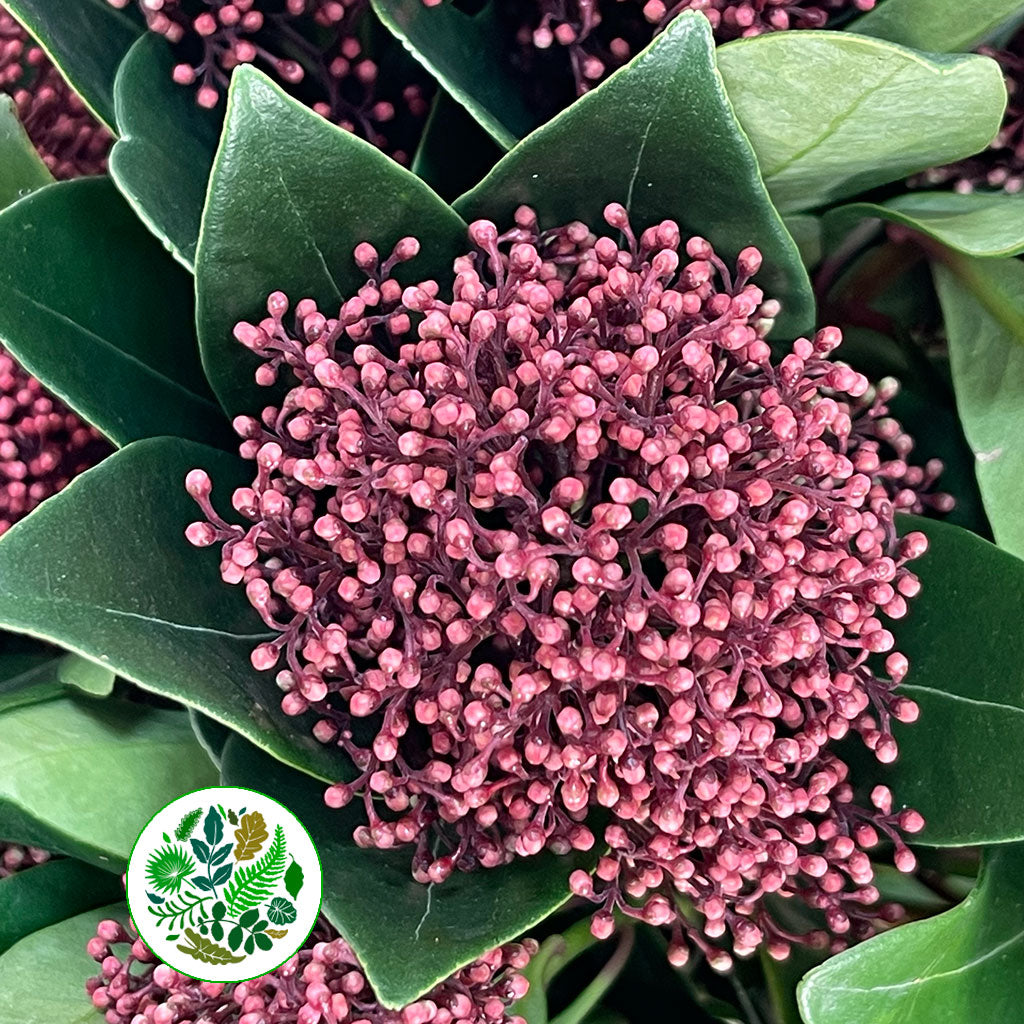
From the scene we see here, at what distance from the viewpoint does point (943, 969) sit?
2.53 ft

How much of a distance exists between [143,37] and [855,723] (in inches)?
27.0

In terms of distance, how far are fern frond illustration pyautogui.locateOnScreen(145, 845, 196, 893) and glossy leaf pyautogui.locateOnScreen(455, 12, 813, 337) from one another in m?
0.46

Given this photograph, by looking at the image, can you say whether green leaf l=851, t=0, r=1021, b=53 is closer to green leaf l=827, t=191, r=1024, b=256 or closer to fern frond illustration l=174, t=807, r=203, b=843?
green leaf l=827, t=191, r=1024, b=256

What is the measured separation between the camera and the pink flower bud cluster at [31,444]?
0.90 meters

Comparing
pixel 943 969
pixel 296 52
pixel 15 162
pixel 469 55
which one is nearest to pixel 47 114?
pixel 15 162

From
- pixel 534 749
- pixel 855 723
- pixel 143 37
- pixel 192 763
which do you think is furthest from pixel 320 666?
pixel 143 37

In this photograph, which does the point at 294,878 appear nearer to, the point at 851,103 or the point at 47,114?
the point at 851,103

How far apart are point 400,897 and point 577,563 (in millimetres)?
251

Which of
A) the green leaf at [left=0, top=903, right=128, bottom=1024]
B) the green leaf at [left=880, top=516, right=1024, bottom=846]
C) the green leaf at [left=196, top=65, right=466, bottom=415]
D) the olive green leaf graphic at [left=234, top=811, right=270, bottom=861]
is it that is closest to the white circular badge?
the olive green leaf graphic at [left=234, top=811, right=270, bottom=861]

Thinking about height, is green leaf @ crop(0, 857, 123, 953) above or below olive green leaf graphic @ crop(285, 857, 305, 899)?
below

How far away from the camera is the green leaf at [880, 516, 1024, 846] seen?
29.0 inches

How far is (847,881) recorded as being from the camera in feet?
2.79

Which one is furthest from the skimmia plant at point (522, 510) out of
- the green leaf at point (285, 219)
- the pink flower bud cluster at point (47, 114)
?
the pink flower bud cluster at point (47, 114)

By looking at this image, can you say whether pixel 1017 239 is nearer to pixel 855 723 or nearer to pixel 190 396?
pixel 855 723
